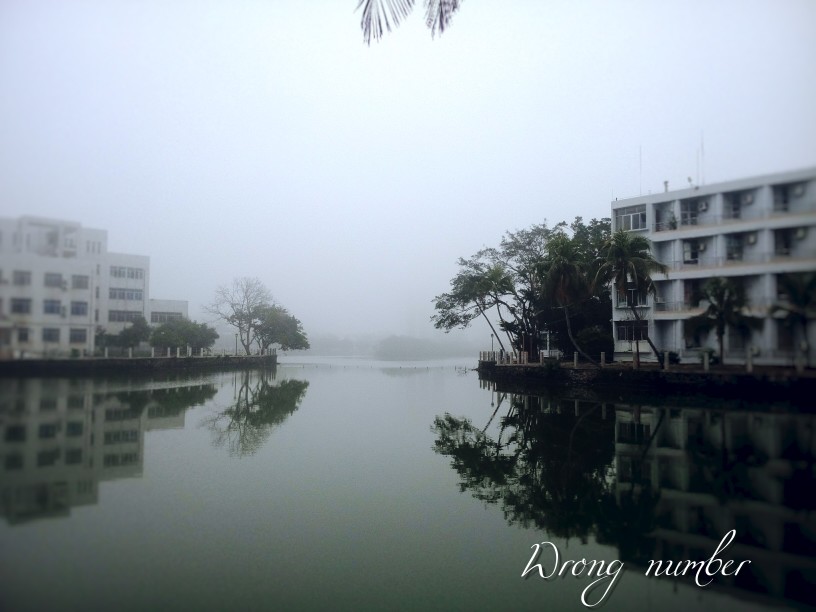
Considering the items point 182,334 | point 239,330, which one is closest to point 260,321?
point 239,330

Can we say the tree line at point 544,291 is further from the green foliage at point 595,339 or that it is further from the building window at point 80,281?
the building window at point 80,281

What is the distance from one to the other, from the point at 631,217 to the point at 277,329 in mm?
39654

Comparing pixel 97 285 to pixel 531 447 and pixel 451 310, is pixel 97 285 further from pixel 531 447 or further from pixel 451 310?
pixel 451 310

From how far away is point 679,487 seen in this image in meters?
7.25

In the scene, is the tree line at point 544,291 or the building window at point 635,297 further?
the tree line at point 544,291

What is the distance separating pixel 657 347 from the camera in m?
4.86

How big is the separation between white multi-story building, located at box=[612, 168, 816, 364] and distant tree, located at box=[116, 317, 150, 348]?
17.9 feet

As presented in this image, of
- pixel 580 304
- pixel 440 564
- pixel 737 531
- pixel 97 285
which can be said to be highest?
pixel 580 304

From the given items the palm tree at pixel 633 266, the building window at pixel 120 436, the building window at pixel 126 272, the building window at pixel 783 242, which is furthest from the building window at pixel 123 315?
the building window at pixel 783 242

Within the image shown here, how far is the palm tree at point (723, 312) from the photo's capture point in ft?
12.9

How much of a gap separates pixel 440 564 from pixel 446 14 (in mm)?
5575

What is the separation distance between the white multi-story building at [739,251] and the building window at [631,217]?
2.91ft

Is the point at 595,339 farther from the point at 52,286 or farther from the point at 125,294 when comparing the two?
the point at 52,286

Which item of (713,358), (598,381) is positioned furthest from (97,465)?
(598,381)
